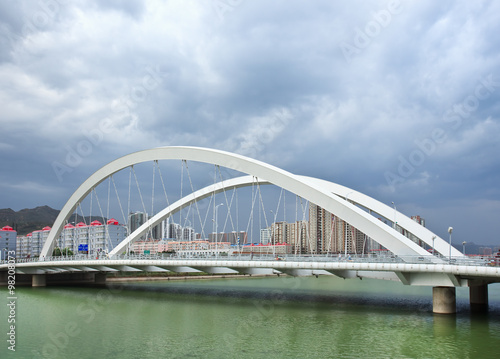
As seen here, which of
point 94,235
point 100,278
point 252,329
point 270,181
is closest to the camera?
point 252,329

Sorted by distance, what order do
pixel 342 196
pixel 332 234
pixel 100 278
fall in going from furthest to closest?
pixel 332 234, pixel 100 278, pixel 342 196

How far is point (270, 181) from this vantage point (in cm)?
2402

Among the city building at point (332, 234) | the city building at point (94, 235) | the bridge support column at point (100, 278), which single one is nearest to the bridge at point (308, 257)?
the bridge support column at point (100, 278)

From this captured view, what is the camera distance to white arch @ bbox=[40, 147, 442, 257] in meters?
19.3

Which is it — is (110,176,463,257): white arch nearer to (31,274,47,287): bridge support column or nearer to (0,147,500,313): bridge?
(0,147,500,313): bridge

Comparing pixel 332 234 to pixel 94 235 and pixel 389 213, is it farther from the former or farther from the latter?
pixel 94 235

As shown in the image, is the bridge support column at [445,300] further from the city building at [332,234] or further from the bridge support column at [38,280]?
the bridge support column at [38,280]

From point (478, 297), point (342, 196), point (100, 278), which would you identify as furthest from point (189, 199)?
point (478, 297)

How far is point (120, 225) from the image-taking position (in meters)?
74.8

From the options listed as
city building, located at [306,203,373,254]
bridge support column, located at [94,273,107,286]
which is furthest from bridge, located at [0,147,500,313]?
city building, located at [306,203,373,254]

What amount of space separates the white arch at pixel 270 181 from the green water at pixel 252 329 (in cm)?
314

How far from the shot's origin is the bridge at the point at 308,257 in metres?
18.0

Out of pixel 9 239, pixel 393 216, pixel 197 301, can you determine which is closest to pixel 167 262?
pixel 197 301

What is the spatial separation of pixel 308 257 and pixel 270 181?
185 inches
